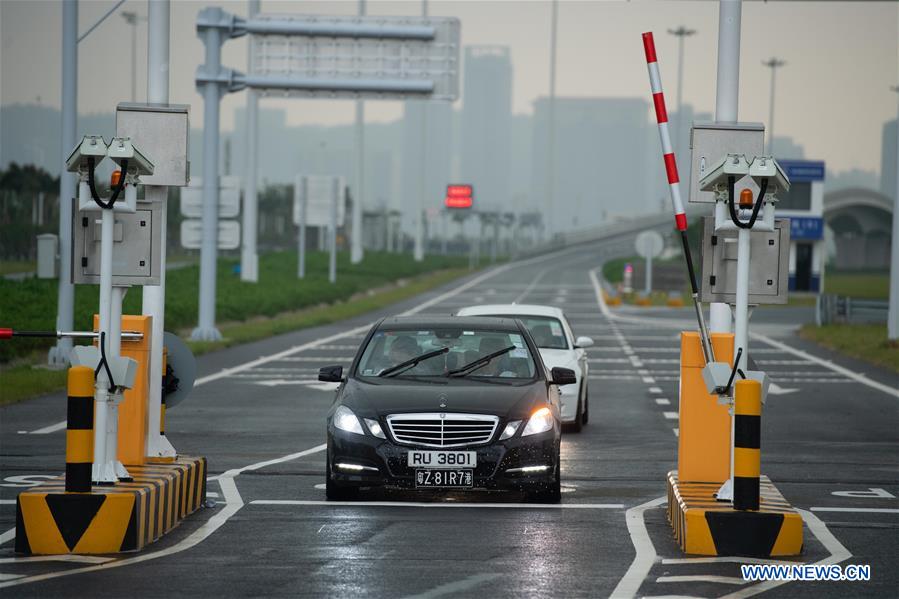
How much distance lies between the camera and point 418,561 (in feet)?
32.0

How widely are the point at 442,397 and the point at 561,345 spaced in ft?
23.6

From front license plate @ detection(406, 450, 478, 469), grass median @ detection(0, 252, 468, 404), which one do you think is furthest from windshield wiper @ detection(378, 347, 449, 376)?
grass median @ detection(0, 252, 468, 404)

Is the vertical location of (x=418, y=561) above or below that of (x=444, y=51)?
below

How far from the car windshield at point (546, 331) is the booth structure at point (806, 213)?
56.5m

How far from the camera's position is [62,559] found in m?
9.74

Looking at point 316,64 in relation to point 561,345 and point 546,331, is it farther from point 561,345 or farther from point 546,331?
point 561,345

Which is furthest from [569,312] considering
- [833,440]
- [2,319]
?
[833,440]

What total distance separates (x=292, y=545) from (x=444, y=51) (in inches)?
1098

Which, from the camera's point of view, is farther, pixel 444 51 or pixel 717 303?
pixel 444 51

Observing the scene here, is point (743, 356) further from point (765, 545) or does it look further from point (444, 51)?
point (444, 51)

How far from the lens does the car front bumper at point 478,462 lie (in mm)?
12109

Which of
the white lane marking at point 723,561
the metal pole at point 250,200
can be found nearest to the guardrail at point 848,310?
the metal pole at point 250,200

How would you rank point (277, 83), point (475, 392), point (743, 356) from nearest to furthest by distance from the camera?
point (743, 356)
point (475, 392)
point (277, 83)

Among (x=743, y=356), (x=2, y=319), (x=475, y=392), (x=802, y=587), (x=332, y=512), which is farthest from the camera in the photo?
(x=2, y=319)
